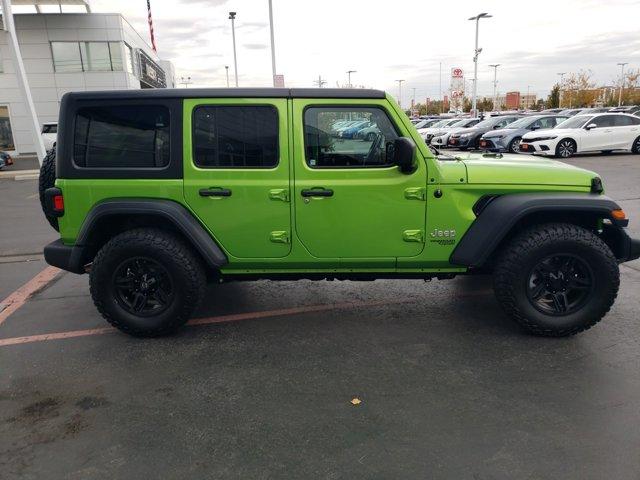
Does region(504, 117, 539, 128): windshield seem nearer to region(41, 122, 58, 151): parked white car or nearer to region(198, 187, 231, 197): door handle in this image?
region(198, 187, 231, 197): door handle

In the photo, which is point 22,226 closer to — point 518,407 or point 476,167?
point 476,167

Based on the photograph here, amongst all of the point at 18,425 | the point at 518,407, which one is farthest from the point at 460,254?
the point at 18,425

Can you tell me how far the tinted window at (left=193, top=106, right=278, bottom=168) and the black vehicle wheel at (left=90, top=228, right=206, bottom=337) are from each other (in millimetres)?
716

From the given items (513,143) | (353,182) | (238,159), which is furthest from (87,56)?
(353,182)

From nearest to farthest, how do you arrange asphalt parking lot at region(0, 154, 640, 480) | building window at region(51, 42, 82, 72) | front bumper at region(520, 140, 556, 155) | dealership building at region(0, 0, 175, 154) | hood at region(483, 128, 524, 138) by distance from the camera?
asphalt parking lot at region(0, 154, 640, 480), front bumper at region(520, 140, 556, 155), hood at region(483, 128, 524, 138), dealership building at region(0, 0, 175, 154), building window at region(51, 42, 82, 72)

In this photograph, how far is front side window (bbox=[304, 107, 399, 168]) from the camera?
378 cm

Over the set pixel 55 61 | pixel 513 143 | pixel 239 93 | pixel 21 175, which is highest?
pixel 55 61

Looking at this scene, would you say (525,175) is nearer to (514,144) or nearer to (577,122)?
(577,122)

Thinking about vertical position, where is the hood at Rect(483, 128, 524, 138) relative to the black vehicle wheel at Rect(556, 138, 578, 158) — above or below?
above

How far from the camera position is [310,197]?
3785 millimetres

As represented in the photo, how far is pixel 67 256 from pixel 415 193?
2719 millimetres

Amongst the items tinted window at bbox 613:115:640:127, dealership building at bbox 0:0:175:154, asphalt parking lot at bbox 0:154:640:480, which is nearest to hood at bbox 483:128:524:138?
tinted window at bbox 613:115:640:127

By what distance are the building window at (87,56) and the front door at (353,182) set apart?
29.3 metres

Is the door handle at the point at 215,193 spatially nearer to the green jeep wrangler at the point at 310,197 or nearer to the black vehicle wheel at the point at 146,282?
the green jeep wrangler at the point at 310,197
